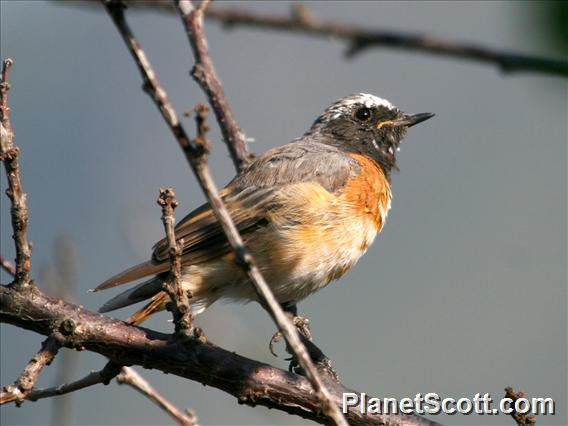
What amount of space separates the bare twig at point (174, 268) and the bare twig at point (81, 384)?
0.44 metres

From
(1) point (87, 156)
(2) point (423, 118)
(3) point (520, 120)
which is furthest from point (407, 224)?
(2) point (423, 118)

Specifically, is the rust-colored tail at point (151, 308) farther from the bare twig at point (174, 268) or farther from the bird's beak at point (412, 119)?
the bird's beak at point (412, 119)

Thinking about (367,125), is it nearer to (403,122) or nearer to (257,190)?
(403,122)

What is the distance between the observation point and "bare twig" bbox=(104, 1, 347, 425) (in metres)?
2.77

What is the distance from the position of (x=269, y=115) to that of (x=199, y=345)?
167ft

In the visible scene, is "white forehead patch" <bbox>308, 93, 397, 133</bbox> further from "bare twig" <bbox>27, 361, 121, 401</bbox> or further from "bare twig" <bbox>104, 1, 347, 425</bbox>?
"bare twig" <bbox>104, 1, 347, 425</bbox>

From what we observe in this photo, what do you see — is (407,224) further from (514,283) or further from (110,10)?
(110,10)

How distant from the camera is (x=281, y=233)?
6531 mm

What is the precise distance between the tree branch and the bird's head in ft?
10.8

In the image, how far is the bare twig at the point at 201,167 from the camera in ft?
9.10

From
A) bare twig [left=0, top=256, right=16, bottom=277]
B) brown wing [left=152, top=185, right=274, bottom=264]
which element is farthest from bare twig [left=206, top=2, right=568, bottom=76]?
brown wing [left=152, top=185, right=274, bottom=264]

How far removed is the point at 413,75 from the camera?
63.8m

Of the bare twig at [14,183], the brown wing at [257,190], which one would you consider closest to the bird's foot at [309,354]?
the brown wing at [257,190]

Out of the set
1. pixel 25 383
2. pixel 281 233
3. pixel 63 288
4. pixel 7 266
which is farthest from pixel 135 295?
pixel 25 383
